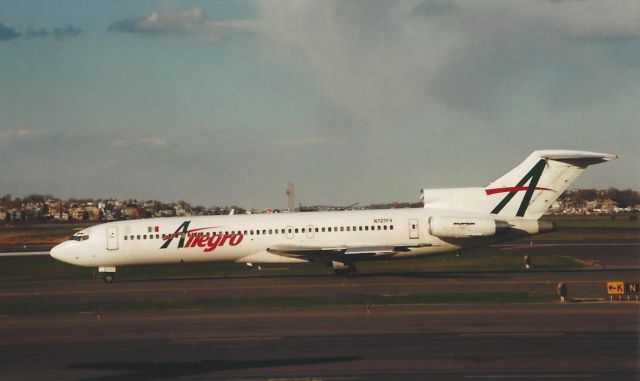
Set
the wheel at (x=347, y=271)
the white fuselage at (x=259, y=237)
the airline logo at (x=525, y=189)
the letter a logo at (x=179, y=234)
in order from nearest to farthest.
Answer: the airline logo at (x=525, y=189) → the white fuselage at (x=259, y=237) → the wheel at (x=347, y=271) → the letter a logo at (x=179, y=234)

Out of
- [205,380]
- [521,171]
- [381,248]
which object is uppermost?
[521,171]

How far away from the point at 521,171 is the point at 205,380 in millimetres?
28050

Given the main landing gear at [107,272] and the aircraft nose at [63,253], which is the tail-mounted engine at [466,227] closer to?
the main landing gear at [107,272]

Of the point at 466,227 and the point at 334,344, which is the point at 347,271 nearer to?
the point at 466,227

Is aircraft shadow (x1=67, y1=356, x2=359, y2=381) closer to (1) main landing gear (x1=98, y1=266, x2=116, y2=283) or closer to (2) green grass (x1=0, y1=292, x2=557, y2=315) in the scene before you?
(2) green grass (x1=0, y1=292, x2=557, y2=315)

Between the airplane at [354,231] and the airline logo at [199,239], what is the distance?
0.05 metres

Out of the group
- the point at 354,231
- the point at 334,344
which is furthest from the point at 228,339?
the point at 354,231

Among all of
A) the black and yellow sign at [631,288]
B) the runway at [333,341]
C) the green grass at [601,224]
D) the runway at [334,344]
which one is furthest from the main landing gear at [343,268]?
the green grass at [601,224]

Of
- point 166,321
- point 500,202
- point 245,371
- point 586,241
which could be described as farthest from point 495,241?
point 586,241

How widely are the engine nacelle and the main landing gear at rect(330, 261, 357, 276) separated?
476cm

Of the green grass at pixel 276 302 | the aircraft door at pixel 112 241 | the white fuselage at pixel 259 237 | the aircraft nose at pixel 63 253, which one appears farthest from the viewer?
the aircraft nose at pixel 63 253

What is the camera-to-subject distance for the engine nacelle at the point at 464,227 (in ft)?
136

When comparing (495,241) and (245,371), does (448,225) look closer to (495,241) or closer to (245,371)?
(495,241)

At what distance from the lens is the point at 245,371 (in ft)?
63.0
